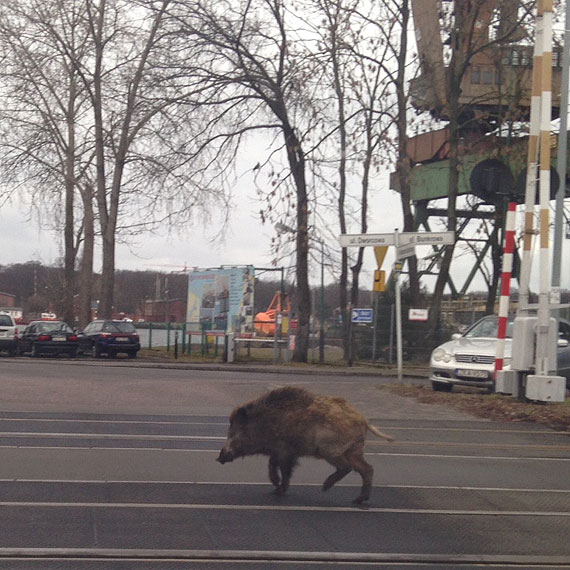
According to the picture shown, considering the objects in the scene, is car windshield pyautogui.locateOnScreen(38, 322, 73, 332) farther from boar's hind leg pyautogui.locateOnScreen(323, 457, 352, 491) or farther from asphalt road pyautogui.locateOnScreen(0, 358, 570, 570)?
boar's hind leg pyautogui.locateOnScreen(323, 457, 352, 491)

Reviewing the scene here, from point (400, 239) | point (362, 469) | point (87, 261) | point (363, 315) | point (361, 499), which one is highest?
point (87, 261)

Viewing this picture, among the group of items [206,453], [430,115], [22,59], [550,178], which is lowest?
[206,453]

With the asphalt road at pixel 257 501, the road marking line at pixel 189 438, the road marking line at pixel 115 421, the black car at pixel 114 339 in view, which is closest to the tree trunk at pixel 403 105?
the black car at pixel 114 339

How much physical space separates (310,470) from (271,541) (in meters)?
2.79

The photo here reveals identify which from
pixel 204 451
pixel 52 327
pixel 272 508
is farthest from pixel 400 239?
pixel 52 327

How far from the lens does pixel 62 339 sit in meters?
34.0

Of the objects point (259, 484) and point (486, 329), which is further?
point (486, 329)

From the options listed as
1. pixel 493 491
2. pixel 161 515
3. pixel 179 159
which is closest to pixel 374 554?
pixel 161 515

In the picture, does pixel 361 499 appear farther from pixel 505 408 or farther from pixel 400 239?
pixel 400 239

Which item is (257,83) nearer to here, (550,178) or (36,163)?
(36,163)

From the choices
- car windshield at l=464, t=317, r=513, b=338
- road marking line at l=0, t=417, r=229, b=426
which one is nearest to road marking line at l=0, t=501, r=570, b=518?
road marking line at l=0, t=417, r=229, b=426

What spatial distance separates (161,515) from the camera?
6574mm

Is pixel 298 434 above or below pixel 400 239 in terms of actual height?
below

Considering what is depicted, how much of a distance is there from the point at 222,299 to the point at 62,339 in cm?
1082
